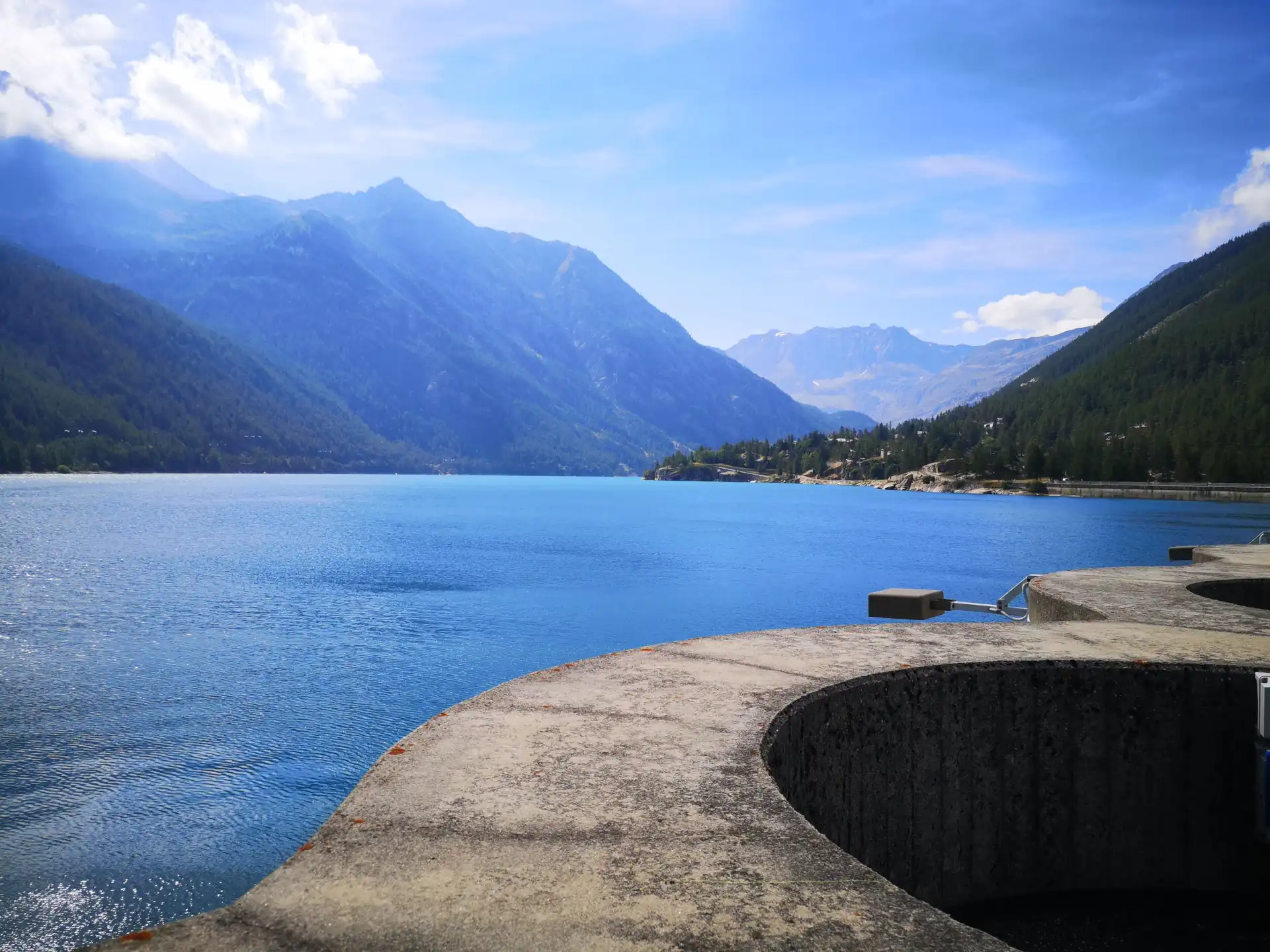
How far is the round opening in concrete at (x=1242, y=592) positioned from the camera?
18969mm

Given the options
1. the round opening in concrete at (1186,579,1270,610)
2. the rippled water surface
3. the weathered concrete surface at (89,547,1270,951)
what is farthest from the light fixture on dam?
the rippled water surface

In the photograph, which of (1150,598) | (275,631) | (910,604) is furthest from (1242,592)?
(275,631)

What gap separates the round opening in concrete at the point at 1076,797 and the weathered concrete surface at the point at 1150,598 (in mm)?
3590

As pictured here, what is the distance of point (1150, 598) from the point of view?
1653 centimetres

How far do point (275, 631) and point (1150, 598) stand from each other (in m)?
33.4

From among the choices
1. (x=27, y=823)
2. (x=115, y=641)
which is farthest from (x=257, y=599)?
(x=27, y=823)

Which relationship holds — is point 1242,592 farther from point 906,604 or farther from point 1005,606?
point 906,604

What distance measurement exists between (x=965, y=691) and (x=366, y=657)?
26.9 meters

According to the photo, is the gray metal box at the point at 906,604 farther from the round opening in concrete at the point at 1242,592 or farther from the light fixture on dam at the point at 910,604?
the round opening in concrete at the point at 1242,592

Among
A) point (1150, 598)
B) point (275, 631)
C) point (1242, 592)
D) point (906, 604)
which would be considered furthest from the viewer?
point (275, 631)

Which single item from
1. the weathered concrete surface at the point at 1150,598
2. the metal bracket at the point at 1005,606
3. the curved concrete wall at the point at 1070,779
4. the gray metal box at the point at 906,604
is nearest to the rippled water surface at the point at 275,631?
the curved concrete wall at the point at 1070,779

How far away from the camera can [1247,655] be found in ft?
35.9

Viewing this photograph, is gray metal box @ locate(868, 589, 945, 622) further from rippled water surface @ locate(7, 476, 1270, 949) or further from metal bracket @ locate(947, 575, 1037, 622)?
rippled water surface @ locate(7, 476, 1270, 949)

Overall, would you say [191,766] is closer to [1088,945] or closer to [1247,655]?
[1088,945]
